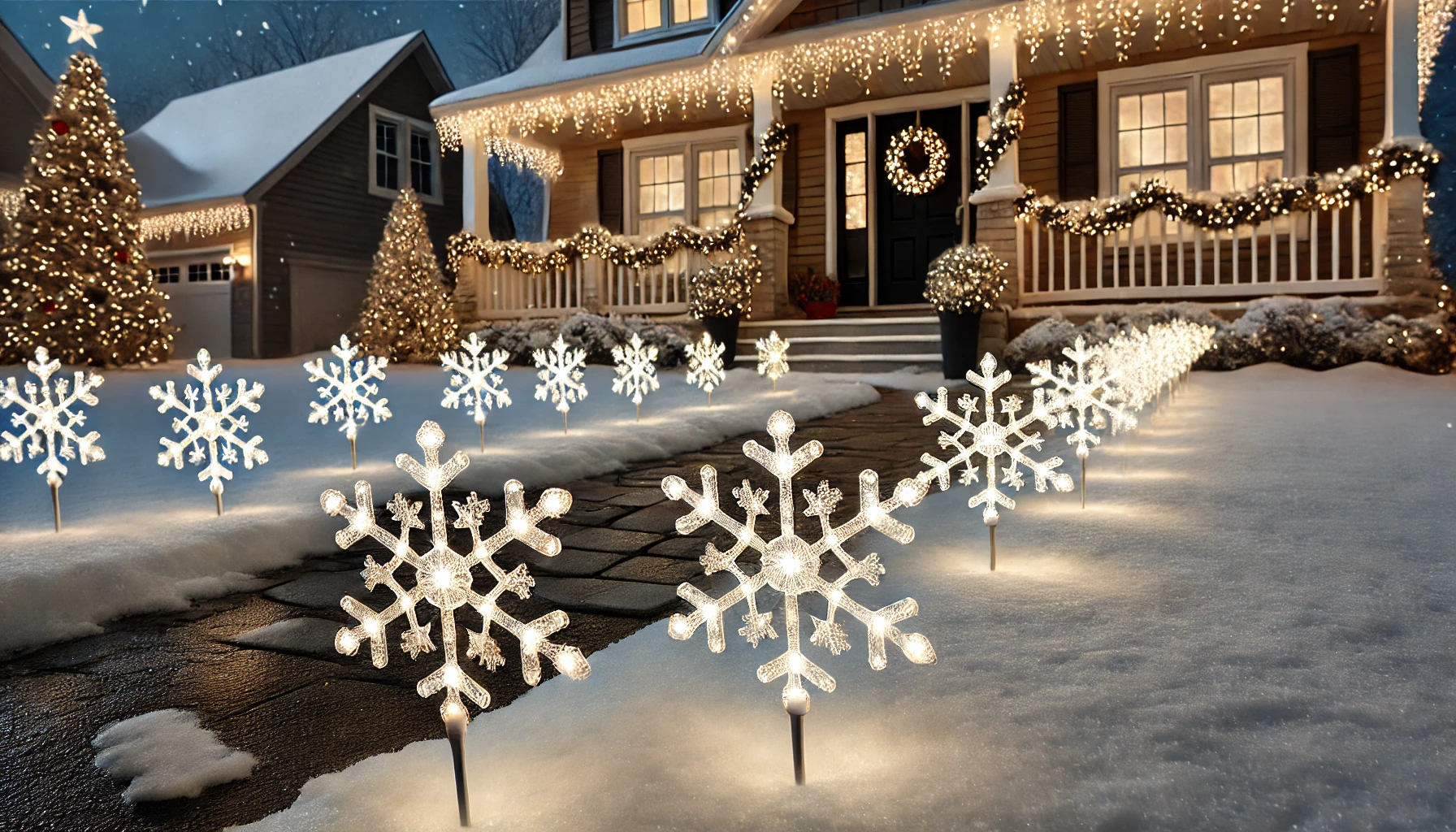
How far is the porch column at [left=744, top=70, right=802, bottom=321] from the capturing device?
36.1 ft

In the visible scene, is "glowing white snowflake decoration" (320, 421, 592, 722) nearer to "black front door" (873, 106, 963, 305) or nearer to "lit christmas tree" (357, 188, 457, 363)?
"black front door" (873, 106, 963, 305)

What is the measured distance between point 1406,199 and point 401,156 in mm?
17564

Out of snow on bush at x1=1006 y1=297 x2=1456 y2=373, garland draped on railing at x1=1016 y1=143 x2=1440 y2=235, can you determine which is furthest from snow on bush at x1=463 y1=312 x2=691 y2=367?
garland draped on railing at x1=1016 y1=143 x2=1440 y2=235

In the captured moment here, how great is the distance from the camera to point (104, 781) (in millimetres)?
1592

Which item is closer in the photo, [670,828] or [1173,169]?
[670,828]

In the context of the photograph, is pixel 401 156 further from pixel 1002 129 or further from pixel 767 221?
pixel 1002 129

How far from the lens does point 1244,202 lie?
9070mm

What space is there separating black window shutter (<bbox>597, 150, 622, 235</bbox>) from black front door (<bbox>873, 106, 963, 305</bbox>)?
4.25 meters

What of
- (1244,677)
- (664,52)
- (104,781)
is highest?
(664,52)

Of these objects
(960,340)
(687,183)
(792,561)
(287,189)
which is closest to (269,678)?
(792,561)

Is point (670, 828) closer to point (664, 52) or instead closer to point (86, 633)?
point (86, 633)

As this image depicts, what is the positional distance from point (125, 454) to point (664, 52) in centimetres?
856

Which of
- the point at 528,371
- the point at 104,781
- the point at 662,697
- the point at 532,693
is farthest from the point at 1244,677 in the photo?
the point at 528,371

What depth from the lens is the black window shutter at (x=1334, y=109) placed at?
9680 millimetres
